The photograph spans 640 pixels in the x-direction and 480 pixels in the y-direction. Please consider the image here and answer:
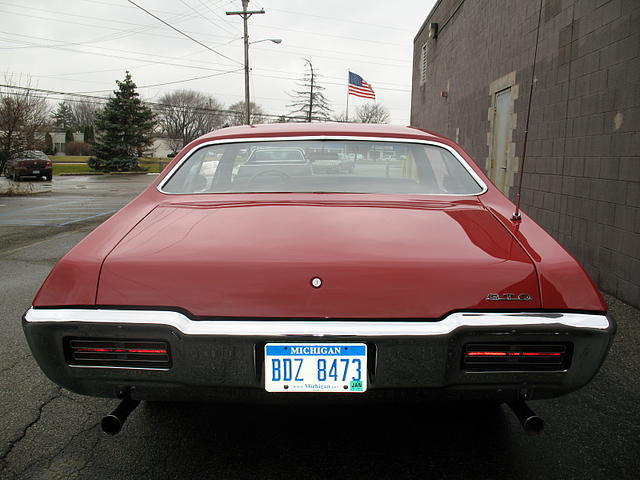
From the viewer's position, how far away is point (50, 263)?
638cm

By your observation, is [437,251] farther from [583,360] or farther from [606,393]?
[606,393]

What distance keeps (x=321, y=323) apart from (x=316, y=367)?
0.16 meters

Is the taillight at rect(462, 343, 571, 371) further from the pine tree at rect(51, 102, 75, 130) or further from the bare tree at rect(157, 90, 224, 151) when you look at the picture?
the pine tree at rect(51, 102, 75, 130)

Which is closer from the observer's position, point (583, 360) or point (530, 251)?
point (583, 360)

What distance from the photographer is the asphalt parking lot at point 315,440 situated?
6.99 ft

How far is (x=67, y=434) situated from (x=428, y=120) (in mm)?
16794

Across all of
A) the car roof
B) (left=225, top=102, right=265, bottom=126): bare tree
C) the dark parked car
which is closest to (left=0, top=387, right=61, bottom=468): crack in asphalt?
the car roof

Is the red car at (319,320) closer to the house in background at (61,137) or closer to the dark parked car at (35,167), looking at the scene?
the dark parked car at (35,167)

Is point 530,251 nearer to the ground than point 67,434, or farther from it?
farther from it

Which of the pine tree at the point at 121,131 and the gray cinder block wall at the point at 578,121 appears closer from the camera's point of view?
the gray cinder block wall at the point at 578,121

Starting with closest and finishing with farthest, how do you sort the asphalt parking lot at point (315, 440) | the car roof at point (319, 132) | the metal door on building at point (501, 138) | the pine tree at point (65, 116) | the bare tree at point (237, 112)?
the asphalt parking lot at point (315, 440) → the car roof at point (319, 132) → the metal door on building at point (501, 138) → the bare tree at point (237, 112) → the pine tree at point (65, 116)

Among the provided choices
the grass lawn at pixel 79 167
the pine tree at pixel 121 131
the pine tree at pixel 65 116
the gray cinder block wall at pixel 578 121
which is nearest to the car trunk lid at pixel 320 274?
the gray cinder block wall at pixel 578 121

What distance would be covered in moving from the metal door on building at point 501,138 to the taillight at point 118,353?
8.02 m

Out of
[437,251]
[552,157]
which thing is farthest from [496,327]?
[552,157]
